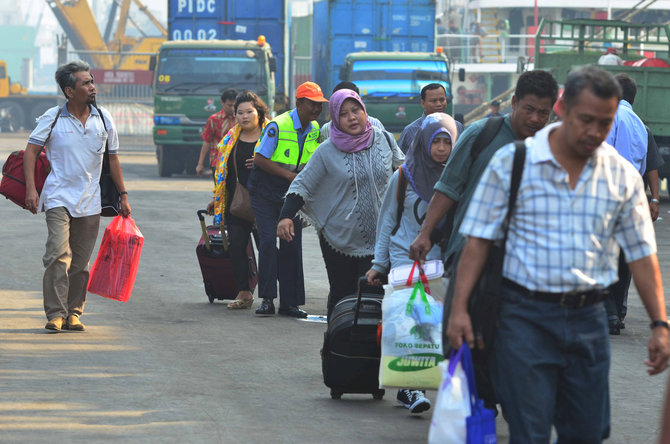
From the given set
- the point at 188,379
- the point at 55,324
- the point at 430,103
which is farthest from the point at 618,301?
the point at 55,324

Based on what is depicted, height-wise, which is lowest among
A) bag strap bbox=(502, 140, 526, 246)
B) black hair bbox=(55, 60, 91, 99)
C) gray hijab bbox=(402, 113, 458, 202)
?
gray hijab bbox=(402, 113, 458, 202)

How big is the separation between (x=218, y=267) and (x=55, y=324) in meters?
1.88

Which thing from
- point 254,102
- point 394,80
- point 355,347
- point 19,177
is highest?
point 254,102

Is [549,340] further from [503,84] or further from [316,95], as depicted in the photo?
[503,84]

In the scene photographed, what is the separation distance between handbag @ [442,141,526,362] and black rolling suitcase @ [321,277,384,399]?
6.97 ft

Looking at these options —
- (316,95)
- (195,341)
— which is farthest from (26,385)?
(316,95)

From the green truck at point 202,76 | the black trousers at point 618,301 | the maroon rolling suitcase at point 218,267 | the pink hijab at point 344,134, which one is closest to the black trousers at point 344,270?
the pink hijab at point 344,134

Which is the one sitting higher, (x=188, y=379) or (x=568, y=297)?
(x=568, y=297)

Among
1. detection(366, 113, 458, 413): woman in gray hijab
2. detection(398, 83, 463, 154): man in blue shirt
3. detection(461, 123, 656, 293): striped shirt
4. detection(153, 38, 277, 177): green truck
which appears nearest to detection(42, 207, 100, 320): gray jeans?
detection(398, 83, 463, 154): man in blue shirt

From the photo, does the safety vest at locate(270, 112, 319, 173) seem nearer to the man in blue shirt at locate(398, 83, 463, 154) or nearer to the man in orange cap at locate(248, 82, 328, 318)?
the man in orange cap at locate(248, 82, 328, 318)

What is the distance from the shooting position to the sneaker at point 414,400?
612 centimetres

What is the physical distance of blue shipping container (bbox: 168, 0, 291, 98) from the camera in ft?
89.4

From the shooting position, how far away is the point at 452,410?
13.0 ft

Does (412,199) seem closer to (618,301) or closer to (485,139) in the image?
(485,139)
